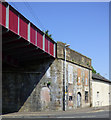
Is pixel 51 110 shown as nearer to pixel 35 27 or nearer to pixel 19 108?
pixel 19 108

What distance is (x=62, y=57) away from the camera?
26312 millimetres

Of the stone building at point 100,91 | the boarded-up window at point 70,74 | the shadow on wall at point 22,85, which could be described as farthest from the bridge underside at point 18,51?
the stone building at point 100,91

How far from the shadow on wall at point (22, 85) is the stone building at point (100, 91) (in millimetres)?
11155

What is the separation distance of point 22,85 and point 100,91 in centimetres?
1729

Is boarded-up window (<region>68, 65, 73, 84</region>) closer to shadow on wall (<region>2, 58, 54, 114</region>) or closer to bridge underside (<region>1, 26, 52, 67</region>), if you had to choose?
shadow on wall (<region>2, 58, 54, 114</region>)

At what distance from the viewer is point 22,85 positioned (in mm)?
26047

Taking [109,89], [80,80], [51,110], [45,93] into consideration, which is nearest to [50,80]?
[45,93]

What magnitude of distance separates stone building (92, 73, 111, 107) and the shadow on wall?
11.2 meters

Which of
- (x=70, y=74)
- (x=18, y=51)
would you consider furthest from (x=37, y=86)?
(x=18, y=51)

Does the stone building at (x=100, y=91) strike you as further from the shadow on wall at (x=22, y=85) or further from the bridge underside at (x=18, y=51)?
the bridge underside at (x=18, y=51)

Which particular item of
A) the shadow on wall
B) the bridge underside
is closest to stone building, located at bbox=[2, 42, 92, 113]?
the shadow on wall

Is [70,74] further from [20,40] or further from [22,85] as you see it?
[20,40]

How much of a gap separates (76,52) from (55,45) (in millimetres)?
5140

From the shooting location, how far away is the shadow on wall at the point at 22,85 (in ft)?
84.7
